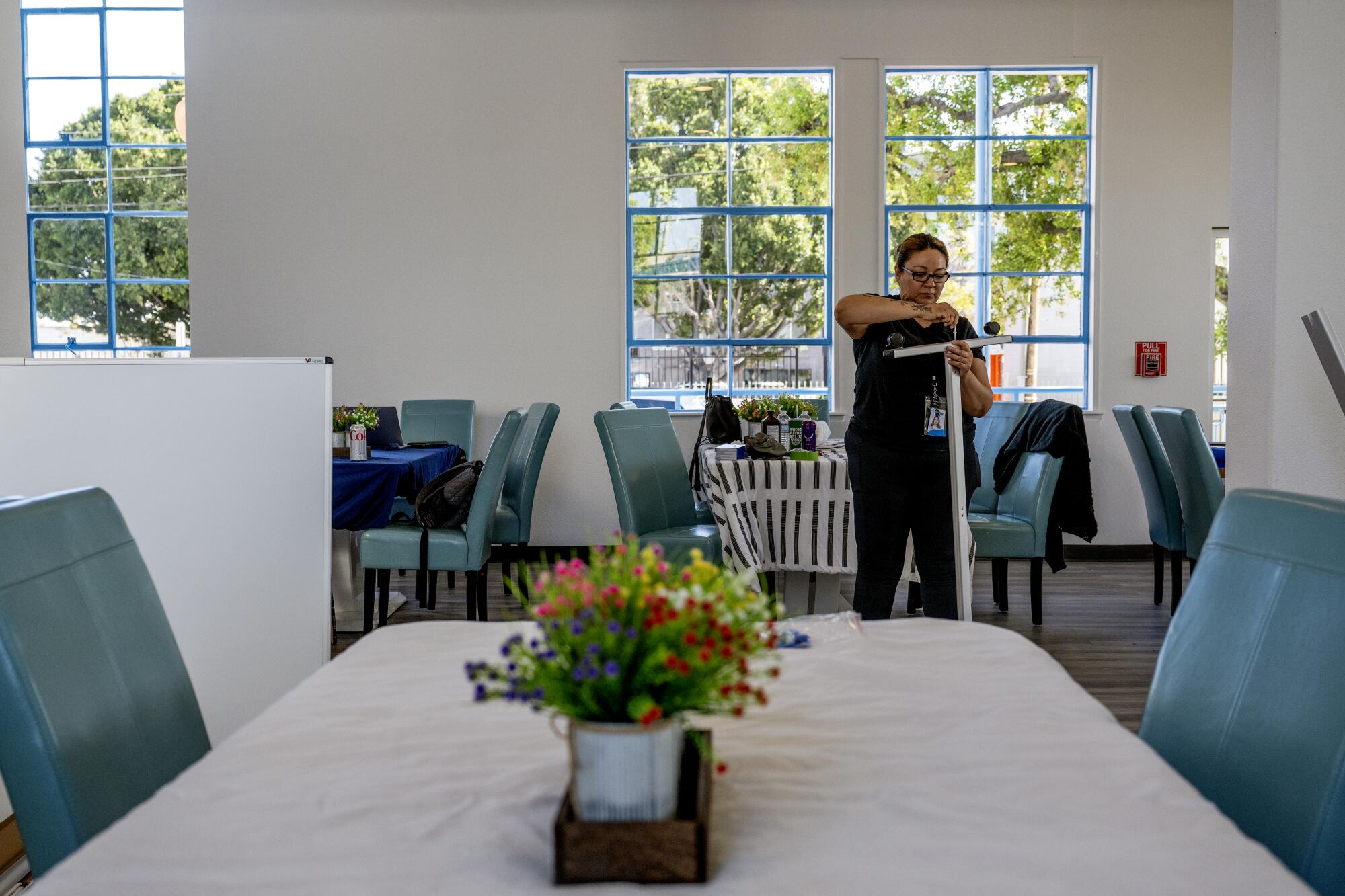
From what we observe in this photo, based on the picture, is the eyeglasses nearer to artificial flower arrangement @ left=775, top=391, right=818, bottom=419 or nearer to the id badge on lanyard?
the id badge on lanyard

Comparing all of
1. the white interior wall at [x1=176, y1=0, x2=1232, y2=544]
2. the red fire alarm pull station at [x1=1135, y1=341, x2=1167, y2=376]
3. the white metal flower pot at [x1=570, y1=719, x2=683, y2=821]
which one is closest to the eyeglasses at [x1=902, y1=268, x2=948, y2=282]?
the white metal flower pot at [x1=570, y1=719, x2=683, y2=821]

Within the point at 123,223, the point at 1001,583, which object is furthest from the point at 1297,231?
the point at 123,223

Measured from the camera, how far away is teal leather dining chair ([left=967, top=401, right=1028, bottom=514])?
5316 millimetres

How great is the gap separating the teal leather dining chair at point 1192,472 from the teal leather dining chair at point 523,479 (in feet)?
9.12

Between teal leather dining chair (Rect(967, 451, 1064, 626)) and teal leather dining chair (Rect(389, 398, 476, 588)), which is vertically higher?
teal leather dining chair (Rect(389, 398, 476, 588))

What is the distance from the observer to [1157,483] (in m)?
5.08

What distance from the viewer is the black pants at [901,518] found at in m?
3.02

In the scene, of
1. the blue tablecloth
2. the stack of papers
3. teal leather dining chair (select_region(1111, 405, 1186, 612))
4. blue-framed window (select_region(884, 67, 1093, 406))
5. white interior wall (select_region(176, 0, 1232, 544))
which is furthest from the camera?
blue-framed window (select_region(884, 67, 1093, 406))

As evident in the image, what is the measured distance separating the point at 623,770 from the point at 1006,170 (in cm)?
683

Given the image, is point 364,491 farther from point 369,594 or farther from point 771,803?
point 771,803

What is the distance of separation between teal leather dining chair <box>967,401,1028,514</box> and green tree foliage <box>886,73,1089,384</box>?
162cm

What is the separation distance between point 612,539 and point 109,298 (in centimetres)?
738

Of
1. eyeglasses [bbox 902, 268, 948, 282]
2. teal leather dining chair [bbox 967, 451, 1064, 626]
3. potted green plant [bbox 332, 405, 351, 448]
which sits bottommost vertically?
teal leather dining chair [bbox 967, 451, 1064, 626]

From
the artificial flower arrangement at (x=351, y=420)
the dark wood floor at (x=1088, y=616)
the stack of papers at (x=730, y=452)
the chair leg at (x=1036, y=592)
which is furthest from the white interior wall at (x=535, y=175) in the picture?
the stack of papers at (x=730, y=452)
